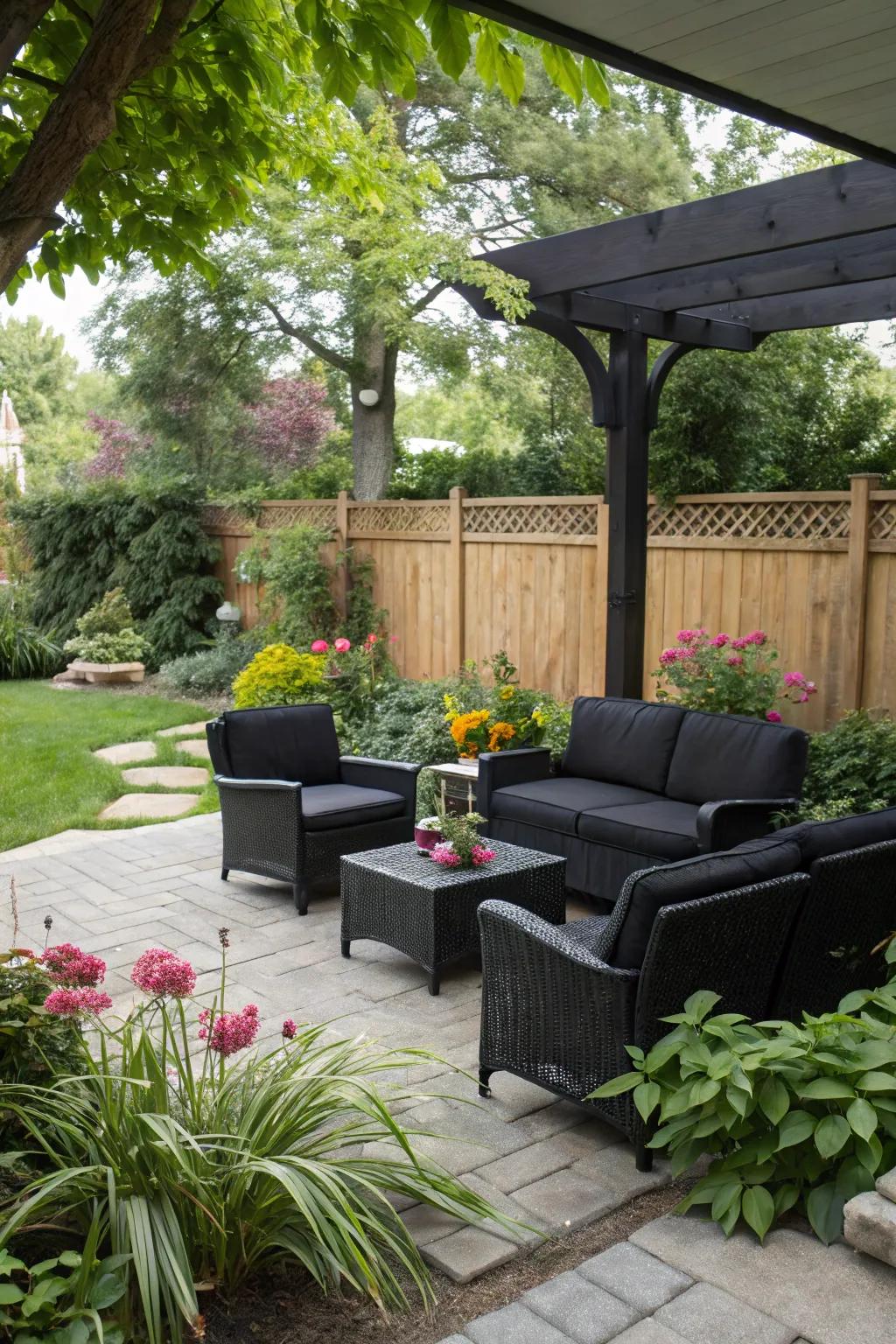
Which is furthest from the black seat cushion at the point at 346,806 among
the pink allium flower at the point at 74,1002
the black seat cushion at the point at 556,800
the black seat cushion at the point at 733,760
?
the pink allium flower at the point at 74,1002

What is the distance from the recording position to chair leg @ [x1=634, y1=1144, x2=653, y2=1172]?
305 cm

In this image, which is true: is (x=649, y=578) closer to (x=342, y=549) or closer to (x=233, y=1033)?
(x=342, y=549)

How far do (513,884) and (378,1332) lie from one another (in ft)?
7.60

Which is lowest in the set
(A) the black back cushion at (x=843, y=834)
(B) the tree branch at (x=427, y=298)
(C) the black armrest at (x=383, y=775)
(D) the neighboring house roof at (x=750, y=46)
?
(C) the black armrest at (x=383, y=775)

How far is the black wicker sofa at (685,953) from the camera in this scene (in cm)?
305

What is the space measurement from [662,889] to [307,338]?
1065 centimetres

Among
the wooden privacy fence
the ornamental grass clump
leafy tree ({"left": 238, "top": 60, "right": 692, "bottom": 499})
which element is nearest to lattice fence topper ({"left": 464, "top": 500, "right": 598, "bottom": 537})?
the wooden privacy fence

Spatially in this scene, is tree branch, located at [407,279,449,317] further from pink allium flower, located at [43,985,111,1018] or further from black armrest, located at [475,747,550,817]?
pink allium flower, located at [43,985,111,1018]

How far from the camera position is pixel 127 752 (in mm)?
8656

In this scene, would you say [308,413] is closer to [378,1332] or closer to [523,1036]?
[523,1036]

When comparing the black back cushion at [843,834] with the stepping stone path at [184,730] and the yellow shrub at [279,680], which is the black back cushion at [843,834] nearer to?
the yellow shrub at [279,680]

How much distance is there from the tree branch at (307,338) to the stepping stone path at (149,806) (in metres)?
6.63

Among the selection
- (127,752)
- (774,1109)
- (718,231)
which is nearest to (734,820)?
(774,1109)

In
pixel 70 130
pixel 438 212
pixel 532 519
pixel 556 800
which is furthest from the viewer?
pixel 438 212
